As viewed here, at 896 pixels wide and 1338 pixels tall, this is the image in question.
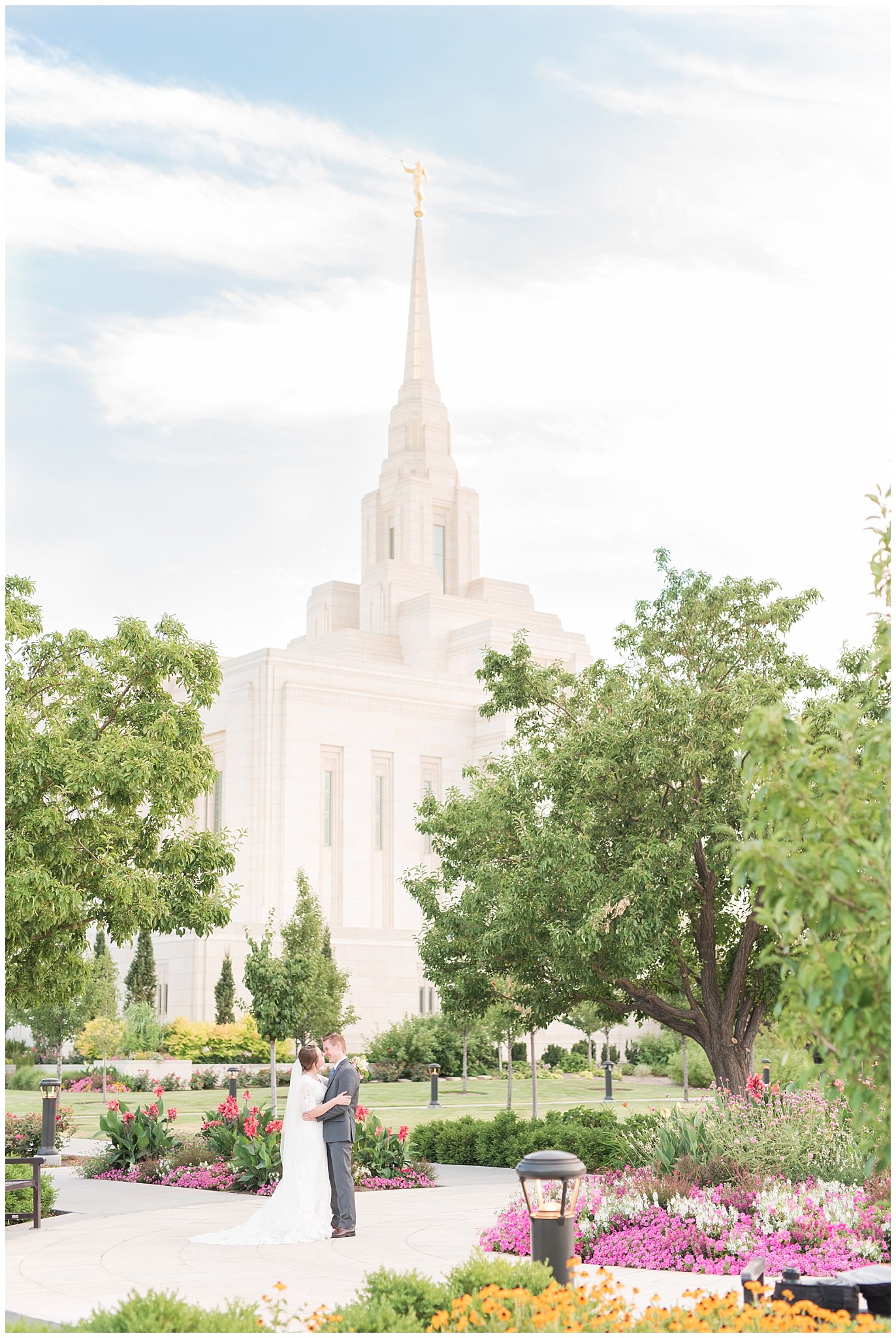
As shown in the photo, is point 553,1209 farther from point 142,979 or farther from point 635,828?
point 142,979

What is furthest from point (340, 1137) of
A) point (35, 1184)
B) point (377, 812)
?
point (377, 812)

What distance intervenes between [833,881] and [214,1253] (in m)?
8.58

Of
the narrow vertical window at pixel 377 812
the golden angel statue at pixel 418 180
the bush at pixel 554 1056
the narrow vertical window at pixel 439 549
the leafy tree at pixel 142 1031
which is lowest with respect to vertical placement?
the bush at pixel 554 1056

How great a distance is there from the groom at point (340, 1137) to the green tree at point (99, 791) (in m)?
2.72

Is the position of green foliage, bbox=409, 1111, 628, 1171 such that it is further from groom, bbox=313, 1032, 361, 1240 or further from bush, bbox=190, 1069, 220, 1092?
bush, bbox=190, 1069, 220, 1092

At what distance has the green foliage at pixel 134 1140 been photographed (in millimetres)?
18594

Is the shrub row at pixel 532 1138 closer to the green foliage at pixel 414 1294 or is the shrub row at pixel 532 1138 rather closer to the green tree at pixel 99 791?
the green tree at pixel 99 791

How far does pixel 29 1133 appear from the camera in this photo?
21828mm

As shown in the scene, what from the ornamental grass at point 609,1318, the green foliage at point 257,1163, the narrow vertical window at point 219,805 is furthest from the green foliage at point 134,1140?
the narrow vertical window at point 219,805

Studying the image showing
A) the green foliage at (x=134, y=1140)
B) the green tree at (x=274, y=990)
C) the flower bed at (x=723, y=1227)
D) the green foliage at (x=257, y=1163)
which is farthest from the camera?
the green tree at (x=274, y=990)

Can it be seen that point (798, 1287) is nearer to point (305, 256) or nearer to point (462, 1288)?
point (462, 1288)

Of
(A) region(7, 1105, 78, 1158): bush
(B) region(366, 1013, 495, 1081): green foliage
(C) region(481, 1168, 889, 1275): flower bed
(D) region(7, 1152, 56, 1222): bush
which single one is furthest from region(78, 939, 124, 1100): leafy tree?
(C) region(481, 1168, 889, 1275): flower bed

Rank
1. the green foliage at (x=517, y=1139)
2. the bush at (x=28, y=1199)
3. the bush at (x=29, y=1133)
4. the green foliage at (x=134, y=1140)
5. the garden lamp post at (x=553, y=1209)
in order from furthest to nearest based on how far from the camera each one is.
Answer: the bush at (x=29, y=1133)
the green foliage at (x=134, y=1140)
the green foliage at (x=517, y=1139)
the bush at (x=28, y=1199)
the garden lamp post at (x=553, y=1209)

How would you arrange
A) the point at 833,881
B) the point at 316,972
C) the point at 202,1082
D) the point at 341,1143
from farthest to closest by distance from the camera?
the point at 202,1082
the point at 316,972
the point at 341,1143
the point at 833,881
